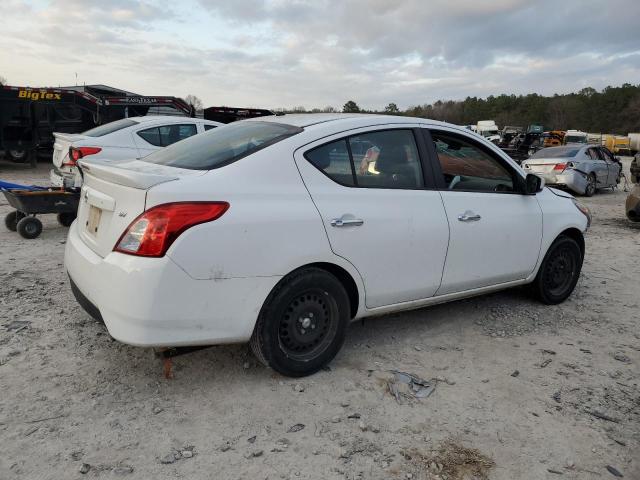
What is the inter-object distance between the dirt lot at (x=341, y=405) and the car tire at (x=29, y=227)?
8.35ft

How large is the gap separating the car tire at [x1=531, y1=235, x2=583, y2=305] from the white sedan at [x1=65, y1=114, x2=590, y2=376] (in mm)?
497

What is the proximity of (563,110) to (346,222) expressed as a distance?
98683mm

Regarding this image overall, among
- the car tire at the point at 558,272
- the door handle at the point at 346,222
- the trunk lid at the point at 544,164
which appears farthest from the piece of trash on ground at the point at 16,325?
the trunk lid at the point at 544,164

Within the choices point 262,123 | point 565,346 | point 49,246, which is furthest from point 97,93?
point 565,346

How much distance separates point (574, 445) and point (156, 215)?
8.16ft

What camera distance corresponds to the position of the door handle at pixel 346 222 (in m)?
3.14

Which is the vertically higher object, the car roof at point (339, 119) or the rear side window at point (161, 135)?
the car roof at point (339, 119)

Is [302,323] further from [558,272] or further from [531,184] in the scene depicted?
[558,272]

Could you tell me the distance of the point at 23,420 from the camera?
2.72 m

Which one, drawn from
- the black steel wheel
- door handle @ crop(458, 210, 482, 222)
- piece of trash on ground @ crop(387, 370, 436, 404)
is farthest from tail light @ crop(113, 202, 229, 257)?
the black steel wheel

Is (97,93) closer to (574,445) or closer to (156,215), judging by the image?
(156,215)

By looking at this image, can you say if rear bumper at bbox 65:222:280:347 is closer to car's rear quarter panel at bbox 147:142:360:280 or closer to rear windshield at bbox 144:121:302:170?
car's rear quarter panel at bbox 147:142:360:280

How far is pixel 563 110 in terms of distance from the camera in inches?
3526

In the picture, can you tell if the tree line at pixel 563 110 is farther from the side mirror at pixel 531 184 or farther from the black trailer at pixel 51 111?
the side mirror at pixel 531 184
